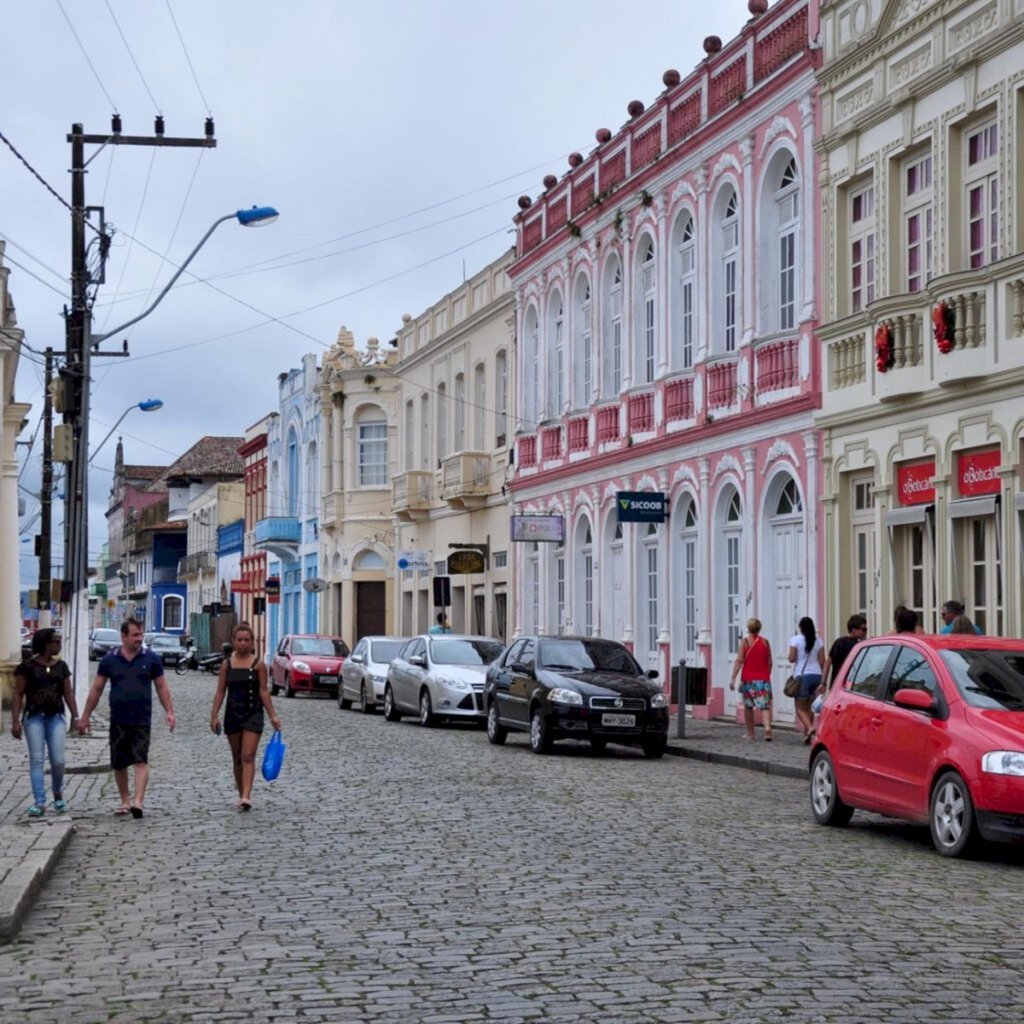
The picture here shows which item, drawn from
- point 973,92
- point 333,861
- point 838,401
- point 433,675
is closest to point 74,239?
point 433,675

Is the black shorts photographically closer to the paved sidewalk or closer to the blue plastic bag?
the paved sidewalk

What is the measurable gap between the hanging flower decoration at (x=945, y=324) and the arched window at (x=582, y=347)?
15970mm

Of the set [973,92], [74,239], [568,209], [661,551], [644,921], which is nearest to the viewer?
[644,921]

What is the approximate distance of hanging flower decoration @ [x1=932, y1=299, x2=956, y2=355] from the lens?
74.6 ft

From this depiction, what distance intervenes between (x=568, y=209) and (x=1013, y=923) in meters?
30.5

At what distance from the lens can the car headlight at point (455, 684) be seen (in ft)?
102

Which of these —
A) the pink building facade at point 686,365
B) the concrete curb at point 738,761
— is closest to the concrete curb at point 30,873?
the concrete curb at point 738,761

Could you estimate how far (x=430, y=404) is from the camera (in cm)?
5228

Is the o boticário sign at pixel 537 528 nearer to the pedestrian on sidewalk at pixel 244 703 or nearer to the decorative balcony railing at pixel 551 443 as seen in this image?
the decorative balcony railing at pixel 551 443

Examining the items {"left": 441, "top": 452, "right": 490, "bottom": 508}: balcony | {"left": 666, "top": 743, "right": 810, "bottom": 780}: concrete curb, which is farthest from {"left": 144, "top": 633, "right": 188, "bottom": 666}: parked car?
{"left": 666, "top": 743, "right": 810, "bottom": 780}: concrete curb

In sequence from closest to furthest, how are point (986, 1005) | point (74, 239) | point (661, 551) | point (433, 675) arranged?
point (986, 1005) → point (74, 239) → point (433, 675) → point (661, 551)

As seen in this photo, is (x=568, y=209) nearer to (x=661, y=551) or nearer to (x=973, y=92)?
(x=661, y=551)

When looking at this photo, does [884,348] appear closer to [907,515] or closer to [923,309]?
[923,309]

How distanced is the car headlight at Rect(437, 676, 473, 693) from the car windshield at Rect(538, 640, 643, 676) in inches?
210
